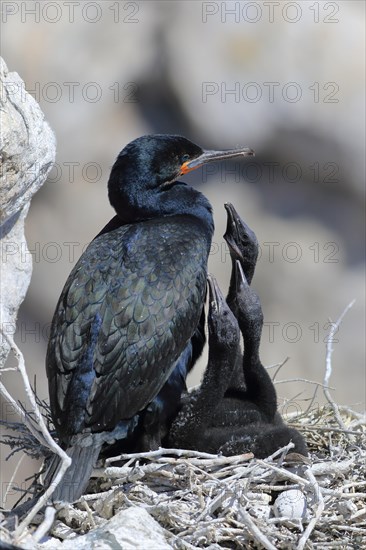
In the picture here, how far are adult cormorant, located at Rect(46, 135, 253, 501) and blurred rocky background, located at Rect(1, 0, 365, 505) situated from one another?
2.57 meters

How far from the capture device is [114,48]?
764 cm

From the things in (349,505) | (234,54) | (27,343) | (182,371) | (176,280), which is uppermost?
(234,54)

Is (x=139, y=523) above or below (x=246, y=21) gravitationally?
below

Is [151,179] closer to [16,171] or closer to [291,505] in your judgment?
[16,171]

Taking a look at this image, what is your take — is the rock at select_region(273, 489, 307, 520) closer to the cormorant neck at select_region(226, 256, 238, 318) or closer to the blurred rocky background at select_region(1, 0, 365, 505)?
the cormorant neck at select_region(226, 256, 238, 318)

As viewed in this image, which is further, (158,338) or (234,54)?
(234,54)

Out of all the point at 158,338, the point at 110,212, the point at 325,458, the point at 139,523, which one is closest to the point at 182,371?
the point at 158,338

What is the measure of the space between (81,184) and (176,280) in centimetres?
333

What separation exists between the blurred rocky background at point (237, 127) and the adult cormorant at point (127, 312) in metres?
2.57

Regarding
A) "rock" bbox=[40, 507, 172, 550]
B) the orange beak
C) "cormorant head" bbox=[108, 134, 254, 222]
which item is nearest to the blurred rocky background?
the orange beak

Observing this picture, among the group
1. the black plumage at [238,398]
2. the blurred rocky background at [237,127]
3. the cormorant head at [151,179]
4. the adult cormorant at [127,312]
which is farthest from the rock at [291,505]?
the blurred rocky background at [237,127]

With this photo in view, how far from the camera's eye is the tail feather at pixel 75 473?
4.05 m

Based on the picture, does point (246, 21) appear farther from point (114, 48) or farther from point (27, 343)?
point (27, 343)

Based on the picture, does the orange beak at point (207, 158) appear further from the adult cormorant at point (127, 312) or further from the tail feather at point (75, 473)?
the tail feather at point (75, 473)
